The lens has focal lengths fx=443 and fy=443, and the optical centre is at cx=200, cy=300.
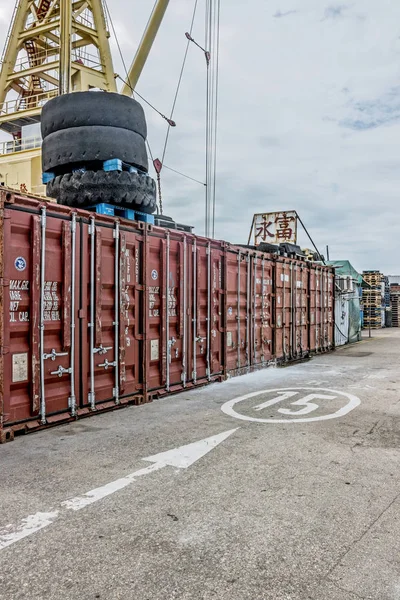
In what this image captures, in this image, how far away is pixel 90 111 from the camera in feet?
21.4

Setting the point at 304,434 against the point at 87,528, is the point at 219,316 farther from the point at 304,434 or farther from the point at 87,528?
the point at 87,528

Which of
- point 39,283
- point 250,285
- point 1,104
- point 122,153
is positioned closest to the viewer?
point 39,283

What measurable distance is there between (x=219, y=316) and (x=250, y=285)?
155cm

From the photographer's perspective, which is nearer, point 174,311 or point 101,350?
point 101,350

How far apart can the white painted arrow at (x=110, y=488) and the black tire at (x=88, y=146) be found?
4292mm

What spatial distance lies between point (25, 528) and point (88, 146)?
17.1 ft

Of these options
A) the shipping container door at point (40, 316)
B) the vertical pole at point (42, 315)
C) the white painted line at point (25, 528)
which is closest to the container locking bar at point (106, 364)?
the shipping container door at point (40, 316)

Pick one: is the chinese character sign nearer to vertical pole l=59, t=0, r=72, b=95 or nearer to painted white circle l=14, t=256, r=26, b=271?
vertical pole l=59, t=0, r=72, b=95

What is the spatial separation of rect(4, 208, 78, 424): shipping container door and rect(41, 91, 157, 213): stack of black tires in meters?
1.05

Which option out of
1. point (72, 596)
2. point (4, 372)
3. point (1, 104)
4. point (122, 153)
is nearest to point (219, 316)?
point (122, 153)

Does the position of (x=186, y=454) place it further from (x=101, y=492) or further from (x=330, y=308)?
(x=330, y=308)

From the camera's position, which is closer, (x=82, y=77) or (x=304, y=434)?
(x=304, y=434)

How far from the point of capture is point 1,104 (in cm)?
2266

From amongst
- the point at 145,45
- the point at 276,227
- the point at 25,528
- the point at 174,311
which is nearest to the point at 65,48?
the point at 145,45
